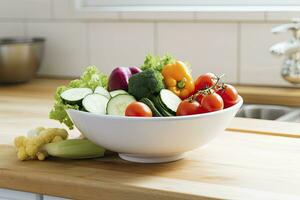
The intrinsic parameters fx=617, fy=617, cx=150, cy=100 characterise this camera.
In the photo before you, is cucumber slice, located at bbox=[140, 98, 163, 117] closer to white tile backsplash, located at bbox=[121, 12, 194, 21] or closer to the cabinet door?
the cabinet door

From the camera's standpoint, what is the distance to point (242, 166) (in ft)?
3.88

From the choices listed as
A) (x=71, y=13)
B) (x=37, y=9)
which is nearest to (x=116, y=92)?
(x=71, y=13)

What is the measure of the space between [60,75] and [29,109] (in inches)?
24.1

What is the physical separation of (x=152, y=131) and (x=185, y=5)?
1111mm

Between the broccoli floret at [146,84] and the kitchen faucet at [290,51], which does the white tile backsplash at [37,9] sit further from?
the broccoli floret at [146,84]

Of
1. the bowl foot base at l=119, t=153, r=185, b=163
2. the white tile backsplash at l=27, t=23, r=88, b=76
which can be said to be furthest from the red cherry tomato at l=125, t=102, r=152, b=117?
the white tile backsplash at l=27, t=23, r=88, b=76

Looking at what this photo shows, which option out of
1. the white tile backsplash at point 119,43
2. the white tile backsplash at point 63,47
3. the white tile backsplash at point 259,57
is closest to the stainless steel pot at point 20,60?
the white tile backsplash at point 63,47

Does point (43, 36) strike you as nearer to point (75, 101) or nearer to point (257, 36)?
point (257, 36)

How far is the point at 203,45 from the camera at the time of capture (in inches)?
82.3

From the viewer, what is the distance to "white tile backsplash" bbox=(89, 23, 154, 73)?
2.19 metres

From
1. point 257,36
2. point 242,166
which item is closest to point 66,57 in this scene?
point 257,36

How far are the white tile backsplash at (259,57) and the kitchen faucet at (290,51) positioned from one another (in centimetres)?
6

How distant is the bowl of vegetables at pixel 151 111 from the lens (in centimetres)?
115

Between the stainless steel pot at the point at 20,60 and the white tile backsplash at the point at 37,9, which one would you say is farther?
the white tile backsplash at the point at 37,9
